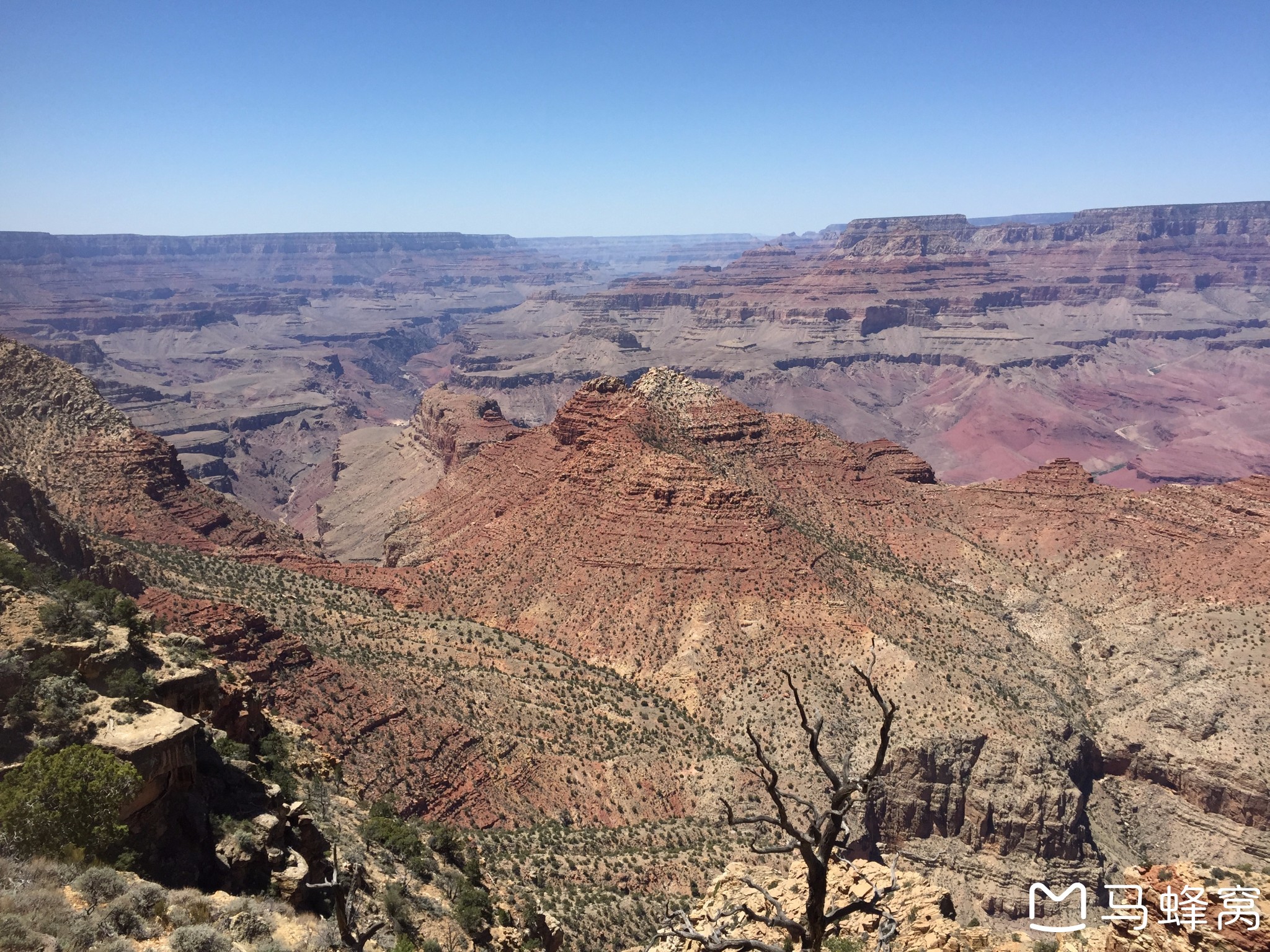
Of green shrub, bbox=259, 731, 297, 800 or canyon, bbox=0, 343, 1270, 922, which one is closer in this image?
green shrub, bbox=259, 731, 297, 800

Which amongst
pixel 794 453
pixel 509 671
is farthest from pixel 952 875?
pixel 794 453

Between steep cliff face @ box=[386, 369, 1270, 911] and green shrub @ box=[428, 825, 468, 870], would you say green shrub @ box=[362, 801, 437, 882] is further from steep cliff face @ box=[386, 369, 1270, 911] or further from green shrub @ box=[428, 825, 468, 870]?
steep cliff face @ box=[386, 369, 1270, 911]

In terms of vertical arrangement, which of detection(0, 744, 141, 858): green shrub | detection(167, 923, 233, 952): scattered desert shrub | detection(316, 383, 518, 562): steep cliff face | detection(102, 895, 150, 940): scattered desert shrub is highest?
detection(0, 744, 141, 858): green shrub

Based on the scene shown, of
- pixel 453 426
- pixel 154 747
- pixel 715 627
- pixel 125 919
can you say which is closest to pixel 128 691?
pixel 154 747

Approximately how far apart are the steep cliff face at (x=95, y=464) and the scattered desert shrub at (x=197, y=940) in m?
64.5

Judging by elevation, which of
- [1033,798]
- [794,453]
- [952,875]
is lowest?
[952,875]

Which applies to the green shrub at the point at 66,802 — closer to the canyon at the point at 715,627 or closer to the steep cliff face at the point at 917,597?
the canyon at the point at 715,627

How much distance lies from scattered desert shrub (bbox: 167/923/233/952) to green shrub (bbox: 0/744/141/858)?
3661mm

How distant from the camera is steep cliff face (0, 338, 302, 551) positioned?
7581 centimetres

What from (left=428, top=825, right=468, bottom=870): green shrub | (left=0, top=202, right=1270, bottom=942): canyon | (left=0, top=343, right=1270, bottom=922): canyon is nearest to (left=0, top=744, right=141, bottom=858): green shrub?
(left=0, top=202, right=1270, bottom=942): canyon

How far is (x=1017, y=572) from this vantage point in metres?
75.2

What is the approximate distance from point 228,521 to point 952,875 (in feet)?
238

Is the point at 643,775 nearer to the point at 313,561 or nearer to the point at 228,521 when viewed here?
the point at 313,561

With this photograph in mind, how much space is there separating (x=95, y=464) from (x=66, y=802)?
7307cm
